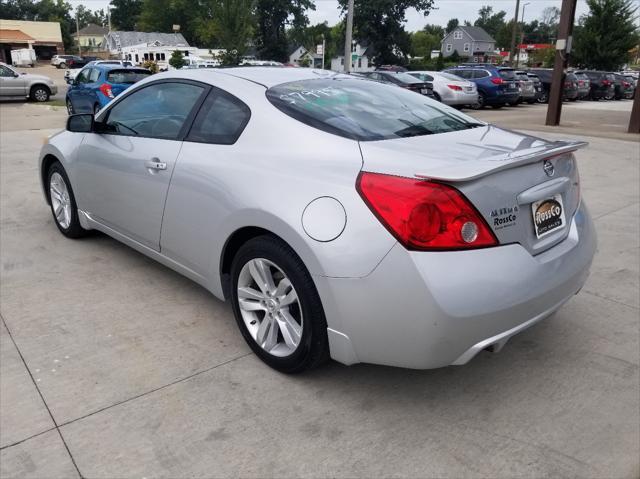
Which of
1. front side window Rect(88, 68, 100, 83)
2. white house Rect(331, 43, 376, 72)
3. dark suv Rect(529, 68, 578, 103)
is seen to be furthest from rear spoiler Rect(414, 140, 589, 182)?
white house Rect(331, 43, 376, 72)

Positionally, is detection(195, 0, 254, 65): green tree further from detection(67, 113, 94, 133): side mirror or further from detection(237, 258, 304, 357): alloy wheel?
detection(237, 258, 304, 357): alloy wheel

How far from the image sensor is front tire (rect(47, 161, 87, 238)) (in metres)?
4.60

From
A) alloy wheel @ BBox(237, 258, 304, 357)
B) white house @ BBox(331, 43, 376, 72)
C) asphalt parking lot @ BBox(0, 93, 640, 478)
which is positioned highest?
white house @ BBox(331, 43, 376, 72)

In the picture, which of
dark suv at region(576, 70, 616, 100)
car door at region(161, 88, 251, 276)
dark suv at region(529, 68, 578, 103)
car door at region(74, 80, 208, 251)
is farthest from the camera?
dark suv at region(576, 70, 616, 100)

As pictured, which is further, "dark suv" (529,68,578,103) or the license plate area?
"dark suv" (529,68,578,103)

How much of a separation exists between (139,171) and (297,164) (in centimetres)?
140

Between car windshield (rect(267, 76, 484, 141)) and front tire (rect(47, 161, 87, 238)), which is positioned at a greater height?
car windshield (rect(267, 76, 484, 141))

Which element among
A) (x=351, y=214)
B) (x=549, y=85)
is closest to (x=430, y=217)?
(x=351, y=214)

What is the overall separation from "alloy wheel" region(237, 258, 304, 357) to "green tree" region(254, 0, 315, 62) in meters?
80.4

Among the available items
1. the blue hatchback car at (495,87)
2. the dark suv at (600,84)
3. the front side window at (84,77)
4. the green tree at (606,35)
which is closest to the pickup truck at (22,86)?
the front side window at (84,77)

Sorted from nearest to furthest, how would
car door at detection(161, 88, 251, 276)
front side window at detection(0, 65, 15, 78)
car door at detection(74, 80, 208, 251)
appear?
1. car door at detection(161, 88, 251, 276)
2. car door at detection(74, 80, 208, 251)
3. front side window at detection(0, 65, 15, 78)

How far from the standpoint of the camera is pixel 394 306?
89.0 inches

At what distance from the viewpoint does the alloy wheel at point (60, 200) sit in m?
4.71

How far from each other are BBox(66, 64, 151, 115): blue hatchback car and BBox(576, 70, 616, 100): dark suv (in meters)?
25.0
